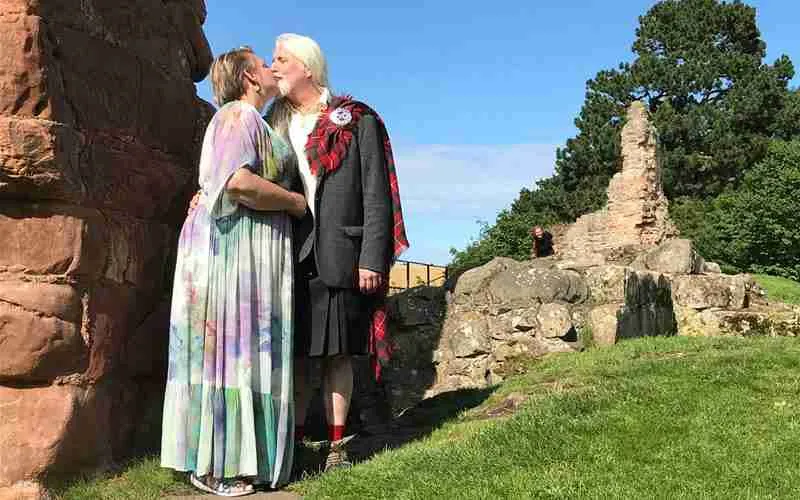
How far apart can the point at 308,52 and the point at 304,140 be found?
460mm

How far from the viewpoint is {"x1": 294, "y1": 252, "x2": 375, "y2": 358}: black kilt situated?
3994mm

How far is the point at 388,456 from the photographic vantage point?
160 inches

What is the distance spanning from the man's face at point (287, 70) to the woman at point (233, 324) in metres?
0.37

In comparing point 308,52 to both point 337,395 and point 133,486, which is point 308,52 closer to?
point 337,395

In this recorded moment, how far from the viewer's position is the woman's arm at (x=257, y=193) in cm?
371

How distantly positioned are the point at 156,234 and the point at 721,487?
314 centimetres

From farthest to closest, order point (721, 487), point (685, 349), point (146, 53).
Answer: point (685, 349)
point (146, 53)
point (721, 487)

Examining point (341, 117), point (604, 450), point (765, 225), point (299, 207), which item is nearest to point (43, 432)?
point (299, 207)

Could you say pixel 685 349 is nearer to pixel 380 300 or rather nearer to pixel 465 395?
pixel 465 395

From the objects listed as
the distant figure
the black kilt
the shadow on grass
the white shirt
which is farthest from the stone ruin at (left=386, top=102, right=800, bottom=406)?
the distant figure

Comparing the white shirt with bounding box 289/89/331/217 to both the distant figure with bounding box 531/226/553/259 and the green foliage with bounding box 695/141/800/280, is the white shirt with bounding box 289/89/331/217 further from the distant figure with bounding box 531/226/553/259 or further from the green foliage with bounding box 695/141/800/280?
the green foliage with bounding box 695/141/800/280

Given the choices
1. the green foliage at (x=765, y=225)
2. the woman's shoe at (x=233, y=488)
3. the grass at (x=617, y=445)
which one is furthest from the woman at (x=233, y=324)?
the green foliage at (x=765, y=225)

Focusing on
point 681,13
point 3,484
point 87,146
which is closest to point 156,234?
point 87,146

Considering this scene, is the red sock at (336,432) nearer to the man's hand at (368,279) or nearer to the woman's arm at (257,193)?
the man's hand at (368,279)
